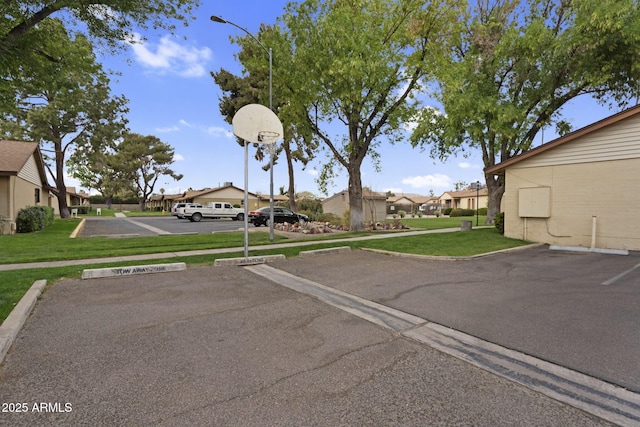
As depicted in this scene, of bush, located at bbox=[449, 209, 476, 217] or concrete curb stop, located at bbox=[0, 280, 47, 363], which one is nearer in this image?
concrete curb stop, located at bbox=[0, 280, 47, 363]

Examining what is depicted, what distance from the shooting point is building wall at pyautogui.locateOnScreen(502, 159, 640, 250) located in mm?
10352

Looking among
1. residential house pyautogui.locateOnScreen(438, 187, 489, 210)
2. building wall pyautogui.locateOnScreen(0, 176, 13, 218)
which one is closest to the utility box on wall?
building wall pyautogui.locateOnScreen(0, 176, 13, 218)

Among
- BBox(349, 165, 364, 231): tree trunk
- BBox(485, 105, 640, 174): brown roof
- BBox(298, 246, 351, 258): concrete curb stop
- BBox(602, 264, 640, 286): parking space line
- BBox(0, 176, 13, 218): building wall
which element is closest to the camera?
BBox(602, 264, 640, 286): parking space line

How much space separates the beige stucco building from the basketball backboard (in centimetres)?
1003

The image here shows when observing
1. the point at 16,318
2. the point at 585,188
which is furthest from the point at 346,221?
the point at 16,318

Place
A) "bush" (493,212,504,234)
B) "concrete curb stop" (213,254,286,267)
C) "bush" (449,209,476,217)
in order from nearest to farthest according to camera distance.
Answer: "concrete curb stop" (213,254,286,267), "bush" (493,212,504,234), "bush" (449,209,476,217)

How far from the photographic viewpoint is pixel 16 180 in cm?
1616

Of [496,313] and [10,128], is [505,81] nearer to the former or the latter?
[496,313]

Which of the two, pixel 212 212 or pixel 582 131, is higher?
pixel 582 131

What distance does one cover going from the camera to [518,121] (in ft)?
61.5

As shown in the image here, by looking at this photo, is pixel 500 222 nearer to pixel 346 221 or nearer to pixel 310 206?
pixel 346 221

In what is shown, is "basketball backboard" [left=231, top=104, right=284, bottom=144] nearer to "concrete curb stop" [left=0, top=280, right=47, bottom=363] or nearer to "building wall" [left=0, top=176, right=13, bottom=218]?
"concrete curb stop" [left=0, top=280, right=47, bottom=363]

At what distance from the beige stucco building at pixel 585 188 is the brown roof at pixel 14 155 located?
23130 millimetres

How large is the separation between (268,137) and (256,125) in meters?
0.56
